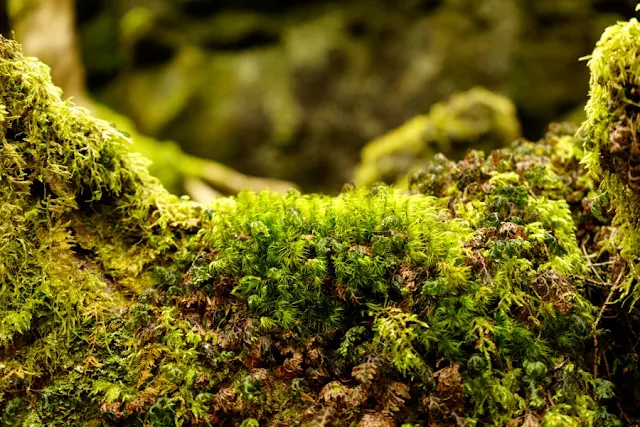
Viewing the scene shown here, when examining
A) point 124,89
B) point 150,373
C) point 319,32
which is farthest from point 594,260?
point 124,89

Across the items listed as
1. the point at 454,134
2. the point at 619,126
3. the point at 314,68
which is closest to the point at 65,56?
the point at 314,68

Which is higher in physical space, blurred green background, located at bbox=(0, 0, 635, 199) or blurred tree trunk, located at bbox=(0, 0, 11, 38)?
blurred green background, located at bbox=(0, 0, 635, 199)

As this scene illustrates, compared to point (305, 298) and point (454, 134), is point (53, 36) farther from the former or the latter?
point (305, 298)

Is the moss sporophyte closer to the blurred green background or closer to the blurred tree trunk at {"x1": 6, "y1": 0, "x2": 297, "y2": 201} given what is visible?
the blurred tree trunk at {"x1": 6, "y1": 0, "x2": 297, "y2": 201}

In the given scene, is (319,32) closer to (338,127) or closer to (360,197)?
(338,127)

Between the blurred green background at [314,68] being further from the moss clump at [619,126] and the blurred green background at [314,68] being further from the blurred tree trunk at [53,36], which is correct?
the moss clump at [619,126]

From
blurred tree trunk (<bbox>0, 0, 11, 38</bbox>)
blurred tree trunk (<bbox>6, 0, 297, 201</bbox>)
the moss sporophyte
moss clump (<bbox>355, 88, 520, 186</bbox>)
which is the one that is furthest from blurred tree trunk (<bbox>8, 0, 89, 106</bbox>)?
the moss sporophyte
